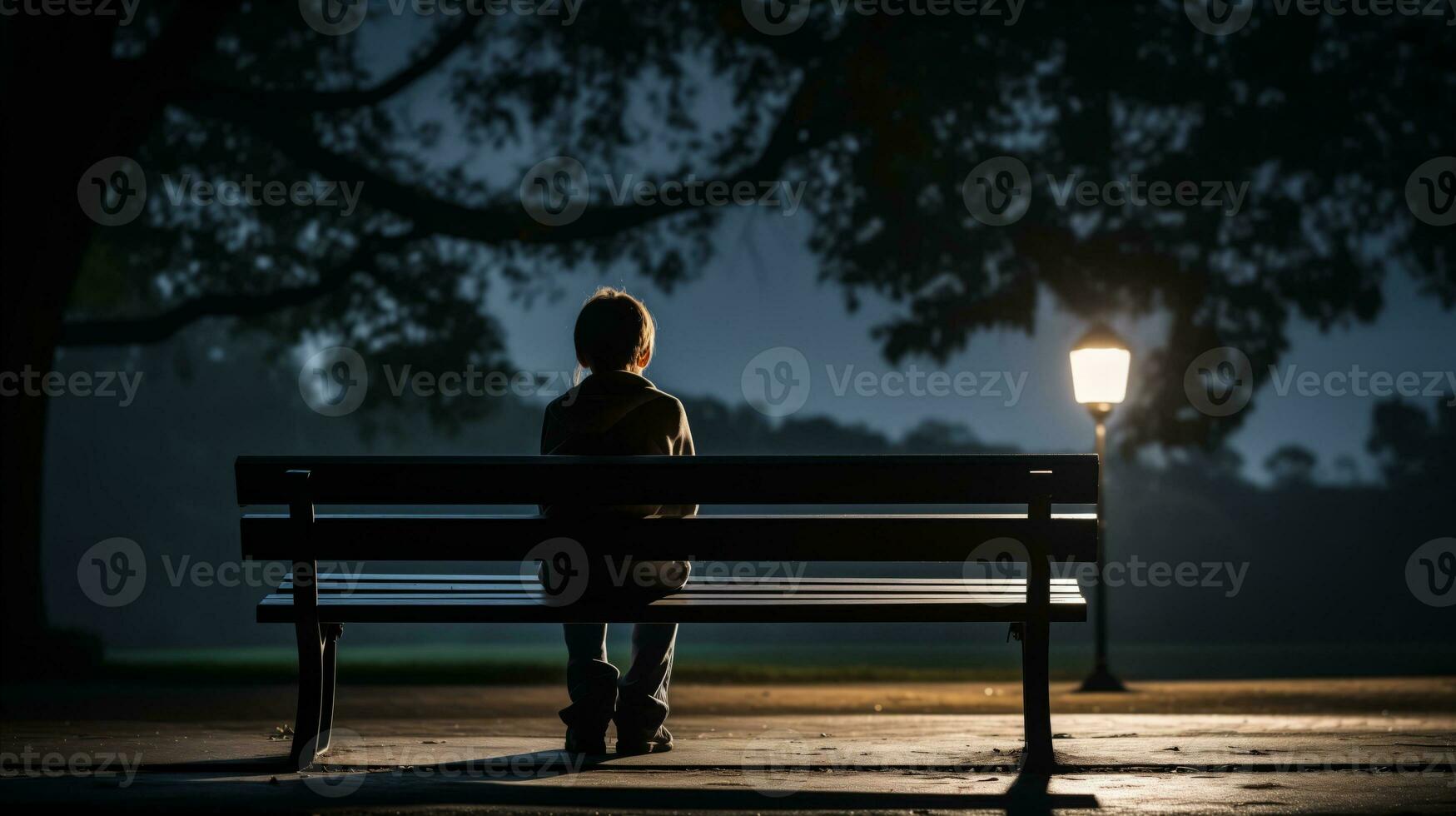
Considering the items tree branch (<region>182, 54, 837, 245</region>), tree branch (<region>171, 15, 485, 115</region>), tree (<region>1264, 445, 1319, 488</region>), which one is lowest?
tree (<region>1264, 445, 1319, 488</region>)

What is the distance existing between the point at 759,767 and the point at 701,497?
87cm

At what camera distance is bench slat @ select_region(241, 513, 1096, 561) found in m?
4.05

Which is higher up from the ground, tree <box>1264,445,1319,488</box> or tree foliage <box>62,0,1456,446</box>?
tree foliage <box>62,0,1456,446</box>

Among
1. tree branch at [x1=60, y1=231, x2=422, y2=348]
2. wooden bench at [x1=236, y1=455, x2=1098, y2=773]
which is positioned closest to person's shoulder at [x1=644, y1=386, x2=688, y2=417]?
wooden bench at [x1=236, y1=455, x2=1098, y2=773]

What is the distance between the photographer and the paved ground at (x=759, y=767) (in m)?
3.46

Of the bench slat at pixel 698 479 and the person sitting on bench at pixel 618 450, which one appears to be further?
the person sitting on bench at pixel 618 450

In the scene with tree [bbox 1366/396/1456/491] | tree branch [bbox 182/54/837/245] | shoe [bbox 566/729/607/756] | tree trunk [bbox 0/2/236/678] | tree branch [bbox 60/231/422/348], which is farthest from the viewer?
tree [bbox 1366/396/1456/491]

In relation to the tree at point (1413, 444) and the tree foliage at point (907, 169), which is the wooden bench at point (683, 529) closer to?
the tree foliage at point (907, 169)

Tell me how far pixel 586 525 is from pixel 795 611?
70 cm

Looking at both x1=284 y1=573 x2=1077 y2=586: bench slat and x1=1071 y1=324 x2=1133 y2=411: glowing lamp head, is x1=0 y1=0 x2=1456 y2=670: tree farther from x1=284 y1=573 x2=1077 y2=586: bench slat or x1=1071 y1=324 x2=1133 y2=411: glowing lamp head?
x1=284 y1=573 x2=1077 y2=586: bench slat

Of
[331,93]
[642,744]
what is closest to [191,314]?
[331,93]

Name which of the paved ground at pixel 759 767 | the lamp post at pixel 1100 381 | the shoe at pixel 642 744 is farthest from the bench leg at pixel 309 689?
the lamp post at pixel 1100 381

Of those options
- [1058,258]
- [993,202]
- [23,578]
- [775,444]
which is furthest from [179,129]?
[775,444]

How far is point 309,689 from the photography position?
4180 mm
